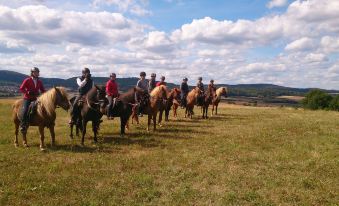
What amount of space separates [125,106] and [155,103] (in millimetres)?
2708

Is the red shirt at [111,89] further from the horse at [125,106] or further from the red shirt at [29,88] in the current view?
the red shirt at [29,88]

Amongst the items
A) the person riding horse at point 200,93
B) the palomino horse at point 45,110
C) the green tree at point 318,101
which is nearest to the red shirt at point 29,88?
the palomino horse at point 45,110

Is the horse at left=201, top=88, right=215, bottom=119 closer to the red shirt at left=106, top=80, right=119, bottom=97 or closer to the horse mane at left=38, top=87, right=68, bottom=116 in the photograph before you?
the red shirt at left=106, top=80, right=119, bottom=97

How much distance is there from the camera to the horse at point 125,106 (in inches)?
798

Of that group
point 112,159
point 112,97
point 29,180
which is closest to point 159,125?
point 112,97

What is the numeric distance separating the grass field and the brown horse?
187 cm

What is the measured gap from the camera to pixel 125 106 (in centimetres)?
2050

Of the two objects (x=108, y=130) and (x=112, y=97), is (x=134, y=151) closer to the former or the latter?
(x=112, y=97)

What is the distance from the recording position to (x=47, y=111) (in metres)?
16.2

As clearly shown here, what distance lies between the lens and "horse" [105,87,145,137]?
20275 millimetres

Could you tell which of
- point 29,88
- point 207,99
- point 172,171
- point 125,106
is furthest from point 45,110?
point 207,99

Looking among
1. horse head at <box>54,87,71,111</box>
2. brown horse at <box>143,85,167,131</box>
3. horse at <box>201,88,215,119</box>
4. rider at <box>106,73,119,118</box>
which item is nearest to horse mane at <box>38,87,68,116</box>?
horse head at <box>54,87,71,111</box>

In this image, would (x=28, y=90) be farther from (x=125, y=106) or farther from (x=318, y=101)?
(x=318, y=101)

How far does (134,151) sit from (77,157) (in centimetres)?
260
